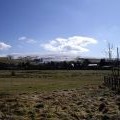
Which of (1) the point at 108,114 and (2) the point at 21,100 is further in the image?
(2) the point at 21,100

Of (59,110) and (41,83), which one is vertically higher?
(41,83)

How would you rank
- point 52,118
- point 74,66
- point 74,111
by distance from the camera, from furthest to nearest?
point 74,66, point 74,111, point 52,118

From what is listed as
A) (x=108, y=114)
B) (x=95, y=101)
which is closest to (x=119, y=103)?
(x=95, y=101)

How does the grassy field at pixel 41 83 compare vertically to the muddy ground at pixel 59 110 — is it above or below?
above

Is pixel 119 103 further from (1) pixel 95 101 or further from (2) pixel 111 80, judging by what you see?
(2) pixel 111 80

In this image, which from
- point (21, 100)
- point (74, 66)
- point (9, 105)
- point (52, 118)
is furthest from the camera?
point (74, 66)

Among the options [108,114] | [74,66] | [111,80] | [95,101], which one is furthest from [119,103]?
[74,66]

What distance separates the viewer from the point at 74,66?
135 m

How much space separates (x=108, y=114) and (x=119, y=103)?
431cm

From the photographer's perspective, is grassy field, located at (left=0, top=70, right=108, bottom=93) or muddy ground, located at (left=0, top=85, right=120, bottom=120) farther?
grassy field, located at (left=0, top=70, right=108, bottom=93)

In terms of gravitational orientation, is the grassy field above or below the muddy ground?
above

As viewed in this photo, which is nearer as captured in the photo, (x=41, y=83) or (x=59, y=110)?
(x=59, y=110)

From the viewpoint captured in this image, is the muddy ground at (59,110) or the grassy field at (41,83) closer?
the muddy ground at (59,110)

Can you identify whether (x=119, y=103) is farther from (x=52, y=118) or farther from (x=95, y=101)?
(x=52, y=118)
